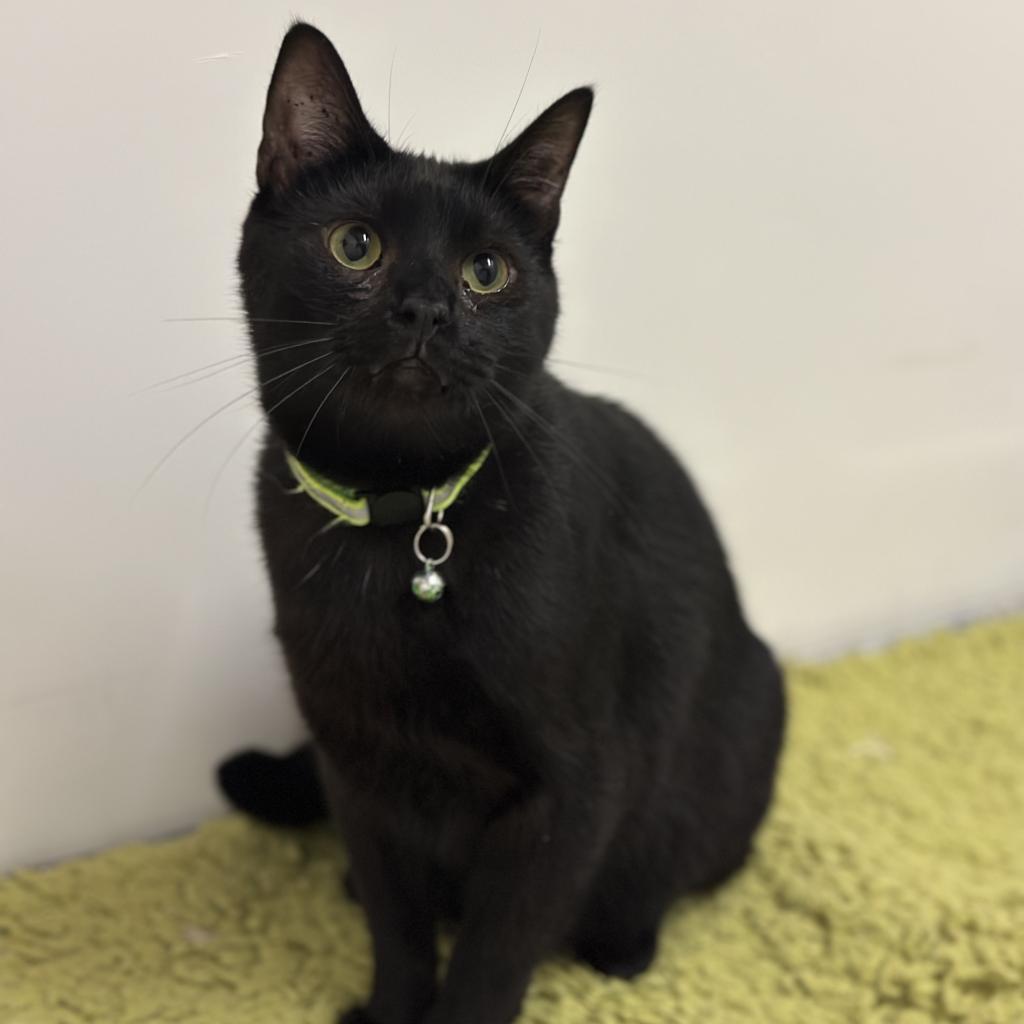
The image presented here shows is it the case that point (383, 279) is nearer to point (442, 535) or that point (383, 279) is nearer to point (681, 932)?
point (442, 535)

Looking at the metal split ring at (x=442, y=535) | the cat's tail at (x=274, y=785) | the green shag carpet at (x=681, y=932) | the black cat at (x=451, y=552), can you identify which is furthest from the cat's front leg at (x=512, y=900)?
the cat's tail at (x=274, y=785)

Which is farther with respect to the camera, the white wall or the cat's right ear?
the white wall

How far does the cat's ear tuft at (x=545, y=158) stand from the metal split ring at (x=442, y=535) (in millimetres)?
254

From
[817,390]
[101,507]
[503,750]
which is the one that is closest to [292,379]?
[503,750]

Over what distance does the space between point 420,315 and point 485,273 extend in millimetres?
120

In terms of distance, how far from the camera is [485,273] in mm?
814

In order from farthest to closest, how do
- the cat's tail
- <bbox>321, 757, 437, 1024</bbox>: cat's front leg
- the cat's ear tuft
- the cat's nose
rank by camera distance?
the cat's tail → <bbox>321, 757, 437, 1024</bbox>: cat's front leg → the cat's ear tuft → the cat's nose

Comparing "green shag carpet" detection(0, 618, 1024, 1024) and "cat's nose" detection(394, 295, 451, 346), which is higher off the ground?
"cat's nose" detection(394, 295, 451, 346)

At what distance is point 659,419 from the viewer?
4.69 feet

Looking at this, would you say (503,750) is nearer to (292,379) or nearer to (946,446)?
(292,379)

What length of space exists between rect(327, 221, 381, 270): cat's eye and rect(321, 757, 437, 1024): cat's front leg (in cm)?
45

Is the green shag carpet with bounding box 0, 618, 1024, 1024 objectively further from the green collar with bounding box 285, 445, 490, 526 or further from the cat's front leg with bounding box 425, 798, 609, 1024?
the green collar with bounding box 285, 445, 490, 526

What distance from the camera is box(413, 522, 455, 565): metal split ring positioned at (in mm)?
848

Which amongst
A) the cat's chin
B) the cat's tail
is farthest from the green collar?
the cat's tail
